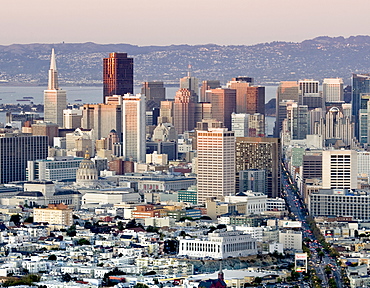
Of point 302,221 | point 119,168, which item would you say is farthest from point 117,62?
point 302,221

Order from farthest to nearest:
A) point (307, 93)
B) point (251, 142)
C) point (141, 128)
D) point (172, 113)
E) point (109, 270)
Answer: point (307, 93) < point (172, 113) < point (141, 128) < point (251, 142) < point (109, 270)

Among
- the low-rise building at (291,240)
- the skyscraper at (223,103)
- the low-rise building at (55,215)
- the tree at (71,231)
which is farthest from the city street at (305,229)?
the skyscraper at (223,103)

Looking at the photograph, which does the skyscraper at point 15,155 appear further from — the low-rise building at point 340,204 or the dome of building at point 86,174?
the low-rise building at point 340,204

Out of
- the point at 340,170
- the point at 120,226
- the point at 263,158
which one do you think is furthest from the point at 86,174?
the point at 120,226

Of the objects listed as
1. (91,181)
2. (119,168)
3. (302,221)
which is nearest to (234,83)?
(119,168)

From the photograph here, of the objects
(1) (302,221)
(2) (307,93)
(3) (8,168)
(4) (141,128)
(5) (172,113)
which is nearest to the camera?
(1) (302,221)

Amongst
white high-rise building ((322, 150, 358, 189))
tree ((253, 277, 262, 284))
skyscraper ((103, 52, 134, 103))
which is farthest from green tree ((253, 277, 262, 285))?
skyscraper ((103, 52, 134, 103))

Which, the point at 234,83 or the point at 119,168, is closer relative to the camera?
the point at 119,168

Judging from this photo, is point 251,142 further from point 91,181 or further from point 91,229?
point 91,229
